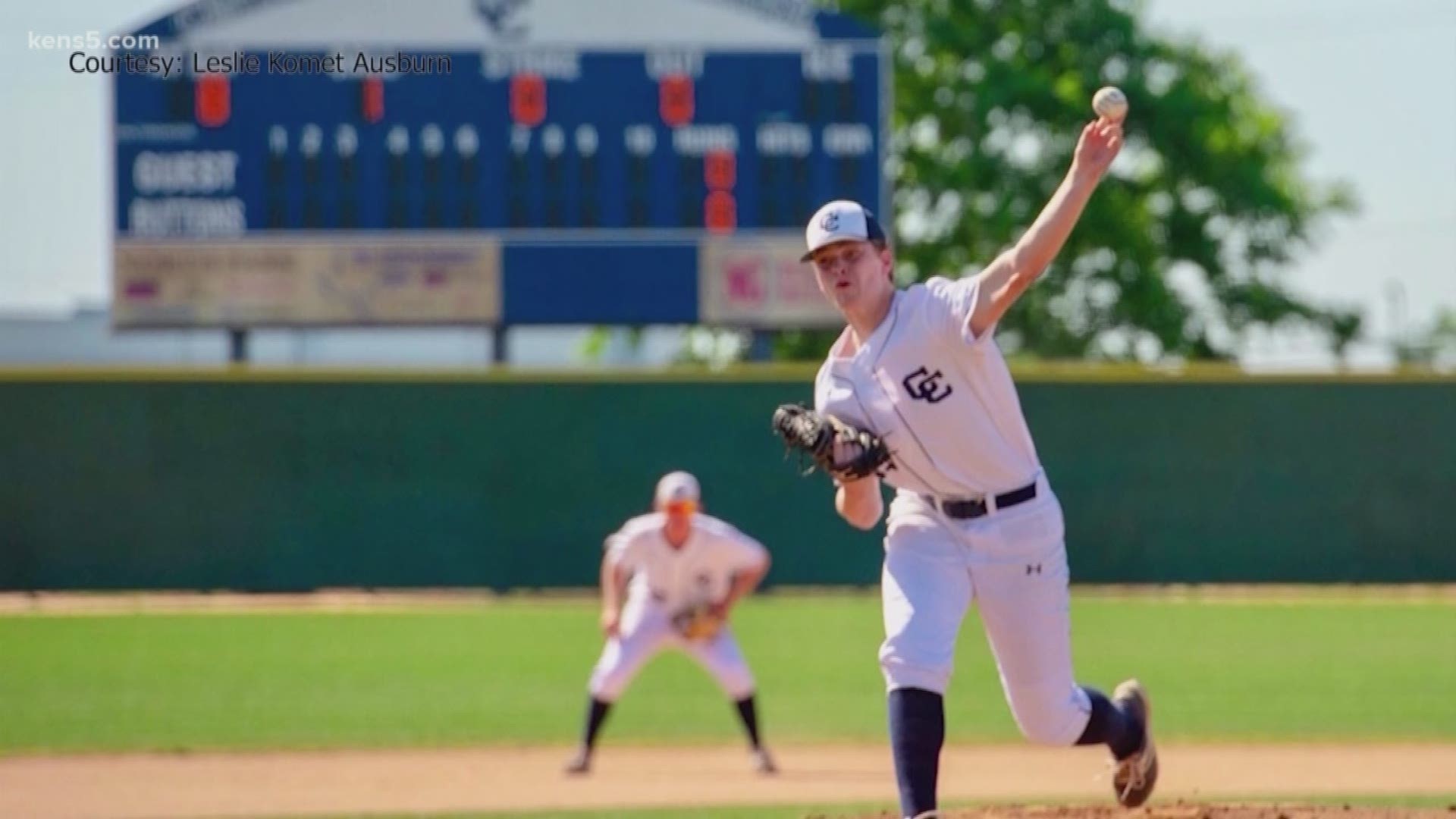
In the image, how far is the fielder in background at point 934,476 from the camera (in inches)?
225

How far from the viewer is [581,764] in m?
10.6

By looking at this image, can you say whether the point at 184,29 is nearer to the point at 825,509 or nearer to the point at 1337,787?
the point at 825,509

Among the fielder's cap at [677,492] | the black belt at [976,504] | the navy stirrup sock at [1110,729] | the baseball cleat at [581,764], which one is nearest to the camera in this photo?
the black belt at [976,504]

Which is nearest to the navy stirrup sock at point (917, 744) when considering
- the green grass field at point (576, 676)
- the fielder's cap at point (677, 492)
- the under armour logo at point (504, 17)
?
the fielder's cap at point (677, 492)

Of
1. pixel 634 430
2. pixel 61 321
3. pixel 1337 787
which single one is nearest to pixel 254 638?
pixel 634 430

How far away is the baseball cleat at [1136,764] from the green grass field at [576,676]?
5.10 m

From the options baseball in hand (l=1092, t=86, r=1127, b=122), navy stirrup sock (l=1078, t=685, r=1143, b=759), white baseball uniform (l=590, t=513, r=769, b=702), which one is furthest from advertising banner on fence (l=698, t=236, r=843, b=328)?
baseball in hand (l=1092, t=86, r=1127, b=122)

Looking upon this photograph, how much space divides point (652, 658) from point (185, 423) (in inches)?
216

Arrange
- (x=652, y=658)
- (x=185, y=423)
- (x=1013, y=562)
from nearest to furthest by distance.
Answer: (x=1013, y=562)
(x=652, y=658)
(x=185, y=423)

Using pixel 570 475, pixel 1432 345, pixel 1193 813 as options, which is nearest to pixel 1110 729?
pixel 1193 813

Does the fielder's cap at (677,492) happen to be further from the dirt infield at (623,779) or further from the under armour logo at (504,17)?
the under armour logo at (504,17)

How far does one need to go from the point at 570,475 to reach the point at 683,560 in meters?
9.76

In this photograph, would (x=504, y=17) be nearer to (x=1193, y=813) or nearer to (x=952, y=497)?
(x=952, y=497)

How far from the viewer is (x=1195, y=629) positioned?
58.0ft
